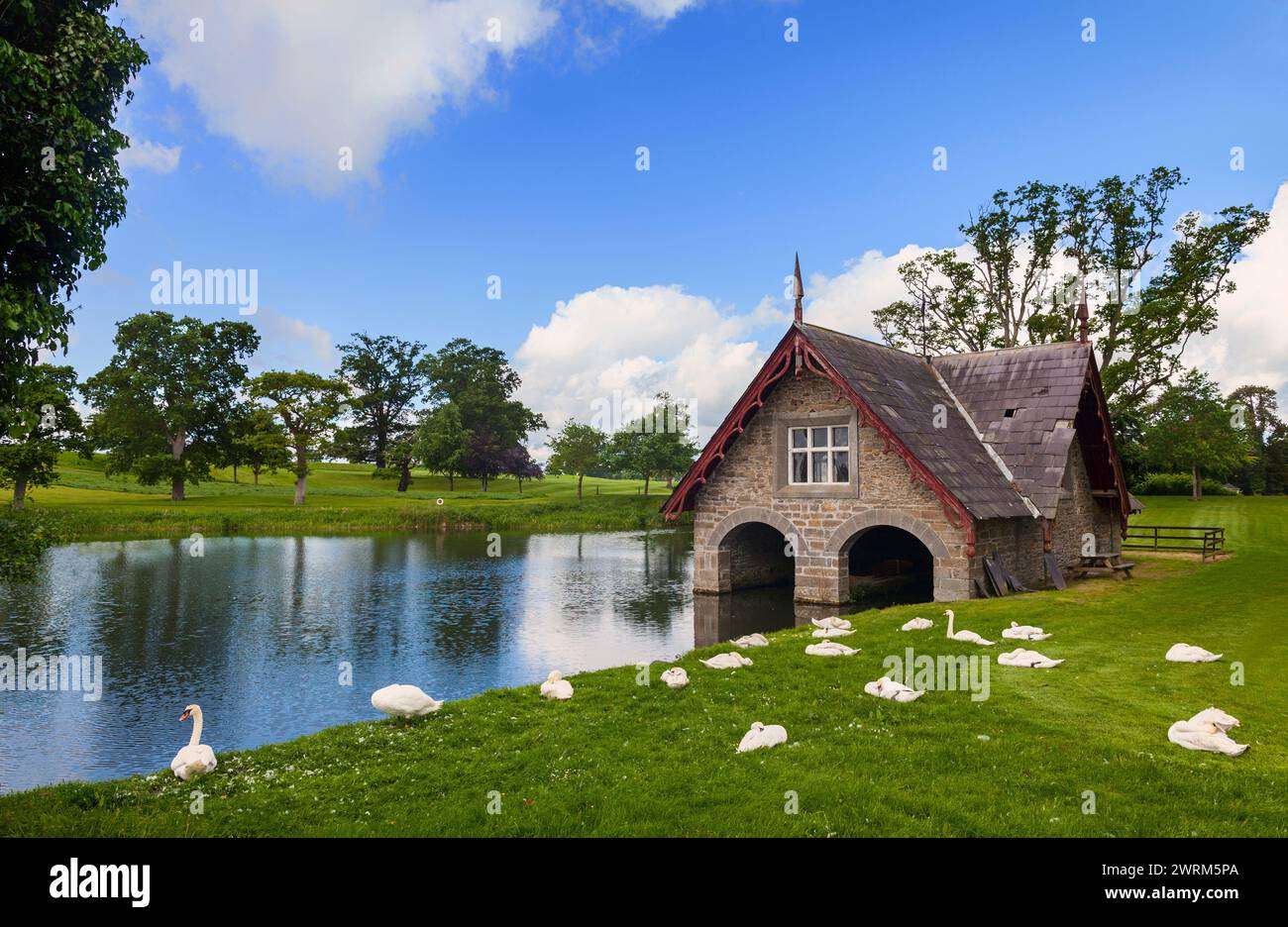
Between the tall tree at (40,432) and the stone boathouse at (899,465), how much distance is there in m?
17.2

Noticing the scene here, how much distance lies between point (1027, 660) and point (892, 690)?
3900 mm

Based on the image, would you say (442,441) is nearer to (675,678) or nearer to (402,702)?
(675,678)

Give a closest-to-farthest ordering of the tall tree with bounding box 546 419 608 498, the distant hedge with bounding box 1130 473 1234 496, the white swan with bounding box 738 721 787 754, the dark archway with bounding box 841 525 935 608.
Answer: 1. the white swan with bounding box 738 721 787 754
2. the dark archway with bounding box 841 525 935 608
3. the distant hedge with bounding box 1130 473 1234 496
4. the tall tree with bounding box 546 419 608 498

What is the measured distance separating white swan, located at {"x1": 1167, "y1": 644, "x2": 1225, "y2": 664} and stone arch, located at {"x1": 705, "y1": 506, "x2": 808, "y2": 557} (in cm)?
1086

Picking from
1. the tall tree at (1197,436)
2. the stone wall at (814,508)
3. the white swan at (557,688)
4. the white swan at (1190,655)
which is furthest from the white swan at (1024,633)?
the tall tree at (1197,436)

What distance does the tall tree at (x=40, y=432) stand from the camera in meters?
9.94

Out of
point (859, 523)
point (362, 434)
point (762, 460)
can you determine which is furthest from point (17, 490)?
point (859, 523)

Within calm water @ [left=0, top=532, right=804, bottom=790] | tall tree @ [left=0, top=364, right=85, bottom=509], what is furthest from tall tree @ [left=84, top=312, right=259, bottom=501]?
calm water @ [left=0, top=532, right=804, bottom=790]

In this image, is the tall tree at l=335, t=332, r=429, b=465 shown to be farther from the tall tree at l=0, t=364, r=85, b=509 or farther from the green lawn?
the green lawn

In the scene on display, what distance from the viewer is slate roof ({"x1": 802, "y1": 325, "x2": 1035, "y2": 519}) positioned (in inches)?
827

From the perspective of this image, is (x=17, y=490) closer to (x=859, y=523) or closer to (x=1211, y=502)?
(x=859, y=523)

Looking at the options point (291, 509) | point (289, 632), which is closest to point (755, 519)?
point (289, 632)

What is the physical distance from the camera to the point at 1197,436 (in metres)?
63.4

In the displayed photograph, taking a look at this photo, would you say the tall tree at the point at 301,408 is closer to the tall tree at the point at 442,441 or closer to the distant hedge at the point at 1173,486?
the tall tree at the point at 442,441
